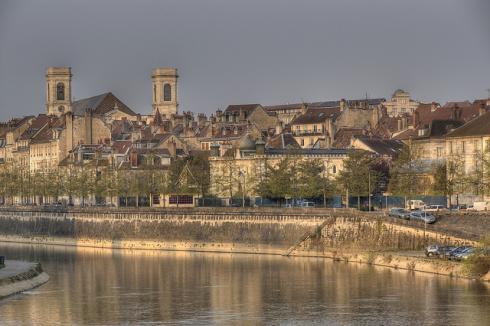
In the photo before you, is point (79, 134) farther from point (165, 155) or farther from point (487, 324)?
point (487, 324)

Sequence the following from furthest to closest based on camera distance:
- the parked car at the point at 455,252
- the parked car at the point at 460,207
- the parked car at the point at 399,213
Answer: the parked car at the point at 460,207
the parked car at the point at 399,213
the parked car at the point at 455,252

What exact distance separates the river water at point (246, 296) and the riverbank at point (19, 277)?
0.89m

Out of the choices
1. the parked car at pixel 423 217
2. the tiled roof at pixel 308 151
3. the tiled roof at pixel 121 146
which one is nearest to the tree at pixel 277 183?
the tiled roof at pixel 308 151

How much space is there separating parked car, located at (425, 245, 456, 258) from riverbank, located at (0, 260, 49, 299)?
972 inches

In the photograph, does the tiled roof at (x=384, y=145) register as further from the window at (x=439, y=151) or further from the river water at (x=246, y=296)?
the river water at (x=246, y=296)

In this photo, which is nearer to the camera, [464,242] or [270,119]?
[464,242]

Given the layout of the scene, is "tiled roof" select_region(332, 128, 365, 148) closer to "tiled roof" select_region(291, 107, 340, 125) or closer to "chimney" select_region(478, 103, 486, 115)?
"tiled roof" select_region(291, 107, 340, 125)

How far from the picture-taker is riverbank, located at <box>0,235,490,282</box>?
94.1 m

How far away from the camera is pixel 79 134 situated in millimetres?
194000

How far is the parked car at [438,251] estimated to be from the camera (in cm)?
9675

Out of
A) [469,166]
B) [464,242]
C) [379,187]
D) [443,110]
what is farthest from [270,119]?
[464,242]

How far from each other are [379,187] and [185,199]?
63.9 feet

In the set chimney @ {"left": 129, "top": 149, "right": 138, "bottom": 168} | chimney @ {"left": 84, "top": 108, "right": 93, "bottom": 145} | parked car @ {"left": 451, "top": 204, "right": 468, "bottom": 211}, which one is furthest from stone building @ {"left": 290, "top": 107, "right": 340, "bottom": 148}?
parked car @ {"left": 451, "top": 204, "right": 468, "bottom": 211}

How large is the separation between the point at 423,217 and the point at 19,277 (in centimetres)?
2922
